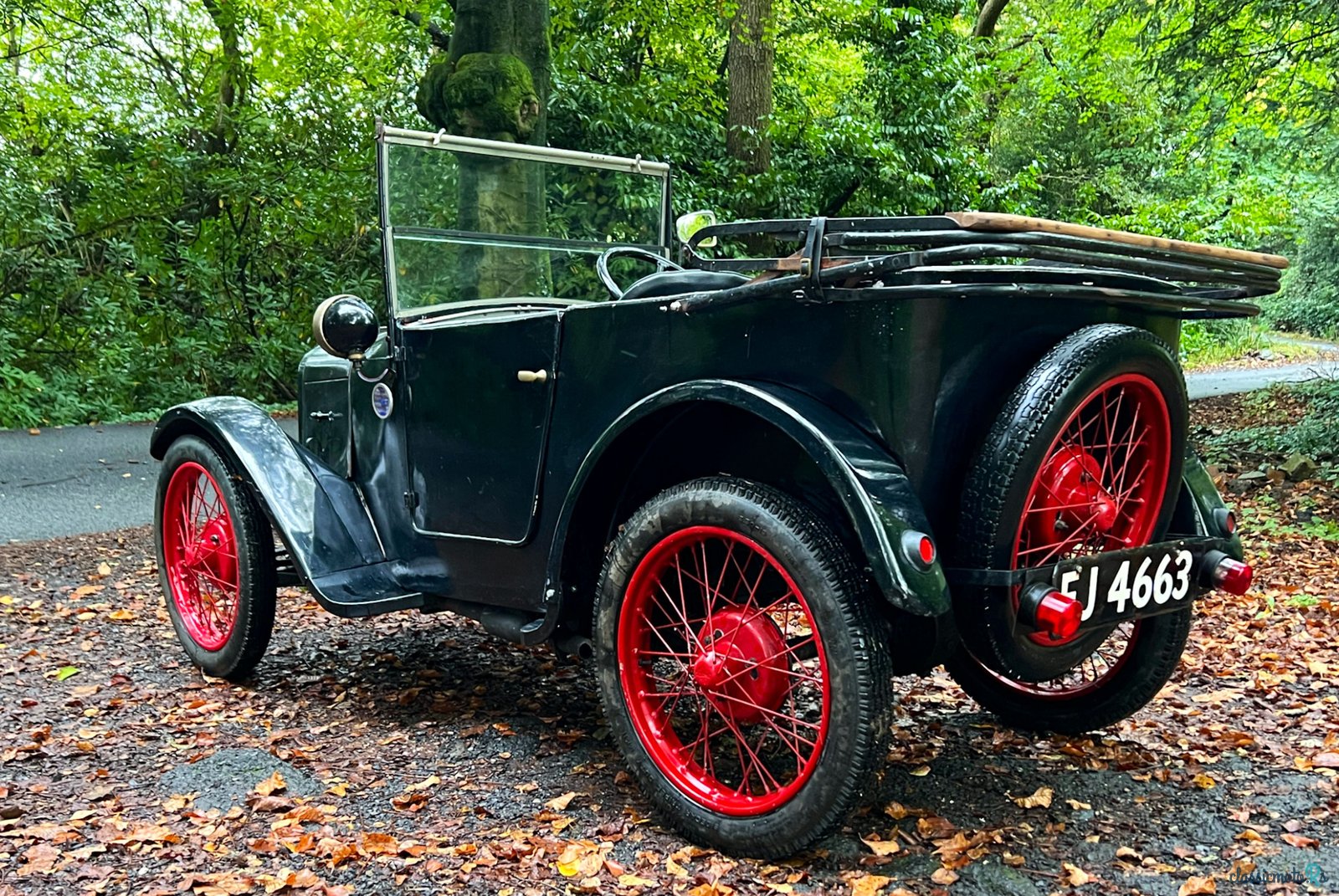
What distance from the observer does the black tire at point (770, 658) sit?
233 centimetres

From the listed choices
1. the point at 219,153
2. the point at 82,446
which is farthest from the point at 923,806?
the point at 219,153

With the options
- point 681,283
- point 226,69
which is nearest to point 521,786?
point 681,283

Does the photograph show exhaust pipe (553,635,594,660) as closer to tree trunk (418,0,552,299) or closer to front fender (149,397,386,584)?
front fender (149,397,386,584)

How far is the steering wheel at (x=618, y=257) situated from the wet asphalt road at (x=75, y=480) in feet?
16.2

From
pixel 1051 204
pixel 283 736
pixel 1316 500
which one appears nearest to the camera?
pixel 283 736

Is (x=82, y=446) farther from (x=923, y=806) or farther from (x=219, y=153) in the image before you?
(x=923, y=806)

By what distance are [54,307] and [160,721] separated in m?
9.77

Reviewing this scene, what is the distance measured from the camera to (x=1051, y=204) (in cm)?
1838

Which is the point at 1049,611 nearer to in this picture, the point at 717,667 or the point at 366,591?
the point at 717,667

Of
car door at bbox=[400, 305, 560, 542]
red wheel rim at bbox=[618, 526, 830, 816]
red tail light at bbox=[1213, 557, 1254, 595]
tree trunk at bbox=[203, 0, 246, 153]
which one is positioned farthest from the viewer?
tree trunk at bbox=[203, 0, 246, 153]

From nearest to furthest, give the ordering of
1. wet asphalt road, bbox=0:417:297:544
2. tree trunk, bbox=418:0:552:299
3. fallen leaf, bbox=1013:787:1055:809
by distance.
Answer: fallen leaf, bbox=1013:787:1055:809
tree trunk, bbox=418:0:552:299
wet asphalt road, bbox=0:417:297:544

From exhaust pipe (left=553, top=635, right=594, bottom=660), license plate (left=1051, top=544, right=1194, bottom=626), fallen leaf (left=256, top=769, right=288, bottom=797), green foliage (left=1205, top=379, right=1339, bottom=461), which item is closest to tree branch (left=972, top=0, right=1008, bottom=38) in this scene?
green foliage (left=1205, top=379, right=1339, bottom=461)

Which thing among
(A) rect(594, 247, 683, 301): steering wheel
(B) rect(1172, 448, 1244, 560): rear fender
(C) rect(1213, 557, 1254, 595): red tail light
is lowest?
(C) rect(1213, 557, 1254, 595): red tail light

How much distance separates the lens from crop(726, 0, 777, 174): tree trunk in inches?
443
